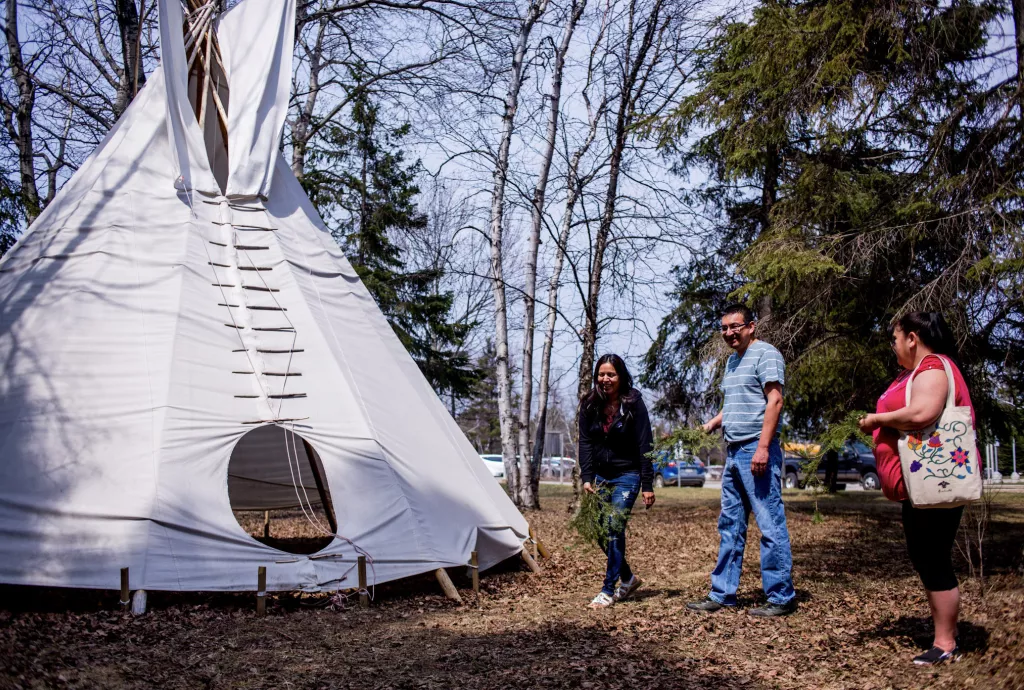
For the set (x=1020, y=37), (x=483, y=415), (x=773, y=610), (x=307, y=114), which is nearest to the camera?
(x=773, y=610)

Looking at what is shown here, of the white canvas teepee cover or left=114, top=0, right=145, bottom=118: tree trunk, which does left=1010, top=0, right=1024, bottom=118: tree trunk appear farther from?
left=114, top=0, right=145, bottom=118: tree trunk

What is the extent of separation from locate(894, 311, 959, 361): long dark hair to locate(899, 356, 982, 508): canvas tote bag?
16cm

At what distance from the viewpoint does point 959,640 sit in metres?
4.07

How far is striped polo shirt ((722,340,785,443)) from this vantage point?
16.1ft

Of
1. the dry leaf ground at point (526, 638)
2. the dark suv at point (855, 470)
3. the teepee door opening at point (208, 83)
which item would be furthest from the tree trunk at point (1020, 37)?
the dark suv at point (855, 470)

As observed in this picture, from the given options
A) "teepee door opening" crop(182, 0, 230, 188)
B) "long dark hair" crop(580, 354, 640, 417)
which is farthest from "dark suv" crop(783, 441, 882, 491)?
"long dark hair" crop(580, 354, 640, 417)

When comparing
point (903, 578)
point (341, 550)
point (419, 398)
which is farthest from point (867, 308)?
point (341, 550)

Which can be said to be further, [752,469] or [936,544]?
[752,469]

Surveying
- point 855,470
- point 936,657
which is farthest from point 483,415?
point 936,657

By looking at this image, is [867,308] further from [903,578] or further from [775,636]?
[775,636]

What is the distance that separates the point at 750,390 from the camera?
16.3 feet

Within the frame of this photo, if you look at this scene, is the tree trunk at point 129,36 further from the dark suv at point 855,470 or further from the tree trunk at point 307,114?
the dark suv at point 855,470

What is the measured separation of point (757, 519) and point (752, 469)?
0.94 ft

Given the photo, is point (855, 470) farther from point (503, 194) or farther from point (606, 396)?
point (606, 396)
